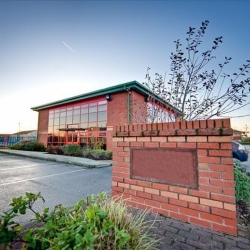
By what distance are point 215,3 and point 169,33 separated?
1622 mm

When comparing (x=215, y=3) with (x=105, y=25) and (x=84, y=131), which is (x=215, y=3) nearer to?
(x=105, y=25)

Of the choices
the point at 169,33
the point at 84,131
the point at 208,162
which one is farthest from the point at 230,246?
the point at 84,131

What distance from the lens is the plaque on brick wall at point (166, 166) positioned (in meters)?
2.32

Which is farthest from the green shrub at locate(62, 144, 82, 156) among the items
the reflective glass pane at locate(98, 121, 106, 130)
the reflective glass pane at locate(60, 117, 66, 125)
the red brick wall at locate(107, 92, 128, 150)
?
the reflective glass pane at locate(60, 117, 66, 125)

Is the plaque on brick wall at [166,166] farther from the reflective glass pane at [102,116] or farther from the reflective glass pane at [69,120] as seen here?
the reflective glass pane at [69,120]

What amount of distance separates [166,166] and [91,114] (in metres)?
13.5

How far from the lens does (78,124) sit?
16438 millimetres

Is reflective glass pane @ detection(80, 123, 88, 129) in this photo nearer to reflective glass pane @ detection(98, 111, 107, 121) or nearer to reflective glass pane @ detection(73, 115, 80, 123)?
reflective glass pane @ detection(73, 115, 80, 123)

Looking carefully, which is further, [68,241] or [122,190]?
[122,190]

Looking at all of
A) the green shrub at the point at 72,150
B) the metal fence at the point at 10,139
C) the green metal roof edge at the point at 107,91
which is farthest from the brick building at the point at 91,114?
the metal fence at the point at 10,139

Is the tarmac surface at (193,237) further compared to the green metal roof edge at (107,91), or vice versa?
the green metal roof edge at (107,91)

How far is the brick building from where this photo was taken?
12780mm

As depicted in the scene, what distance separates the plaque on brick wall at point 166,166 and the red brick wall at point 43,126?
1965 centimetres

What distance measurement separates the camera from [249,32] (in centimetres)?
514
